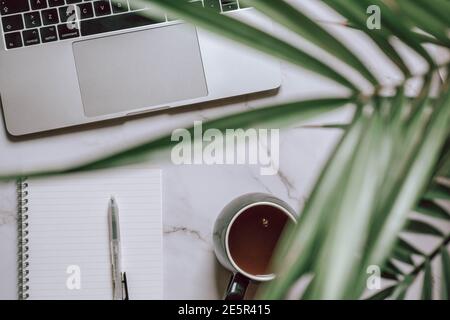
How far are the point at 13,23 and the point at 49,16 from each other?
45 mm

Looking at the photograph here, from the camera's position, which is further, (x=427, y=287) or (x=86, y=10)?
(x=86, y=10)

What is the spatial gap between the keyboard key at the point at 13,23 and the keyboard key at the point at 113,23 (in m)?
0.08

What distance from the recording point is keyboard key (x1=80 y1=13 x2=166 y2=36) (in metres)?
0.67

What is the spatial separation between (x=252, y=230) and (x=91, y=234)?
202mm

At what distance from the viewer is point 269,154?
0.69m

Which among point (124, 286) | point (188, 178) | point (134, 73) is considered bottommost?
point (124, 286)

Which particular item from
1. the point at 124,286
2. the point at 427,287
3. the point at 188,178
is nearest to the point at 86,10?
the point at 188,178

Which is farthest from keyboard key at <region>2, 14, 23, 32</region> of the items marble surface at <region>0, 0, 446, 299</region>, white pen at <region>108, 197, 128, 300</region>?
white pen at <region>108, 197, 128, 300</region>

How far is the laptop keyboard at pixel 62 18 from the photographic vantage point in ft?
2.16

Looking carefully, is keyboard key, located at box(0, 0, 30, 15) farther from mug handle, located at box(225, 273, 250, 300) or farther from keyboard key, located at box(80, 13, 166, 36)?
mug handle, located at box(225, 273, 250, 300)

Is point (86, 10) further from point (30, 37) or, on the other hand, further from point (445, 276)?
point (445, 276)

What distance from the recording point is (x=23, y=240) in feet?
2.15

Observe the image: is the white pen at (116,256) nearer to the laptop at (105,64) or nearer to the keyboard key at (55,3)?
the laptop at (105,64)

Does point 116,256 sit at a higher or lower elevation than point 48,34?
lower
